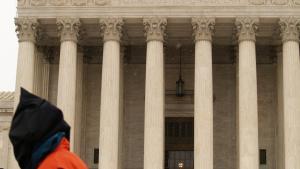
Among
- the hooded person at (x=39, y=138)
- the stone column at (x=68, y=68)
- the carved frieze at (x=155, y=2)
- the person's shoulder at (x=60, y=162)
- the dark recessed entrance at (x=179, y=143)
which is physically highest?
the carved frieze at (x=155, y=2)

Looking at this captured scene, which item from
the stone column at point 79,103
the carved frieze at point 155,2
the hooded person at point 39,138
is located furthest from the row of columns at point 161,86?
the hooded person at point 39,138

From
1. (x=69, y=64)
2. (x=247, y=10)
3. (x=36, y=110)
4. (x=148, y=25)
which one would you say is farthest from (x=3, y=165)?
(x=36, y=110)

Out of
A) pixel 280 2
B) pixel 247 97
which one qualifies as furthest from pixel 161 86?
pixel 280 2

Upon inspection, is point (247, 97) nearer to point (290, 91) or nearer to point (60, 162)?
point (290, 91)

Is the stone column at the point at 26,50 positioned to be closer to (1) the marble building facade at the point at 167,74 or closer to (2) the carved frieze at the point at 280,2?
(1) the marble building facade at the point at 167,74

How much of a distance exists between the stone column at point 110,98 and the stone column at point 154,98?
5.26 ft

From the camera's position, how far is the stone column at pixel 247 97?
113 ft

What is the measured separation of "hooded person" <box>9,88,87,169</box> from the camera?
3.90 metres

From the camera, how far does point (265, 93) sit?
40.2m

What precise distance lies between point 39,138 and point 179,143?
37306 millimetres

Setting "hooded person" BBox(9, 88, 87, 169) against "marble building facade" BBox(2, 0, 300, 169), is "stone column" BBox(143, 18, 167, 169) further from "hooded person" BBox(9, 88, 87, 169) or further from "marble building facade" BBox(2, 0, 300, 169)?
"hooded person" BBox(9, 88, 87, 169)

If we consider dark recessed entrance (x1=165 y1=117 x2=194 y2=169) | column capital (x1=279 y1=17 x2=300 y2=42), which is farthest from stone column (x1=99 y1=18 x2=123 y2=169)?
column capital (x1=279 y1=17 x2=300 y2=42)

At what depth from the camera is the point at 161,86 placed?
35.6 m

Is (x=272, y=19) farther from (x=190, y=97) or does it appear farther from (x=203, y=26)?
(x=190, y=97)
